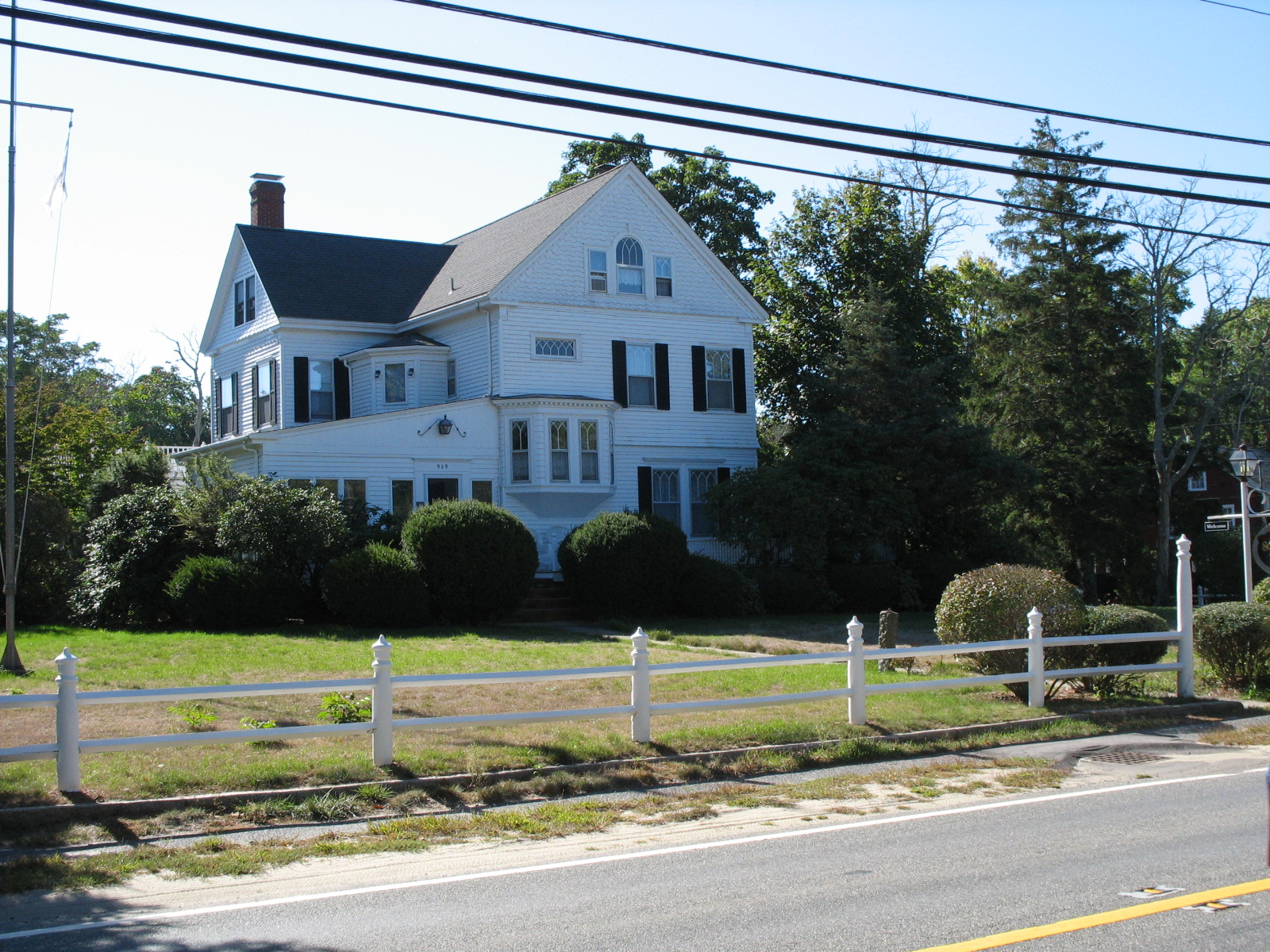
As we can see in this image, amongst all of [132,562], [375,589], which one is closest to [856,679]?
[375,589]

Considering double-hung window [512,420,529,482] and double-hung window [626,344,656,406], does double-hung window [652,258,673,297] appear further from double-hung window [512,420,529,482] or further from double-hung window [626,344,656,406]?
double-hung window [512,420,529,482]

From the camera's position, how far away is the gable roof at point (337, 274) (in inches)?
1319

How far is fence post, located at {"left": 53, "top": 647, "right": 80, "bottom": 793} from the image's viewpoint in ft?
31.4

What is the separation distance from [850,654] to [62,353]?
63692 mm

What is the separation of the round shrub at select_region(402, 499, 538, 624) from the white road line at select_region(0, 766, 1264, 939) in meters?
15.7

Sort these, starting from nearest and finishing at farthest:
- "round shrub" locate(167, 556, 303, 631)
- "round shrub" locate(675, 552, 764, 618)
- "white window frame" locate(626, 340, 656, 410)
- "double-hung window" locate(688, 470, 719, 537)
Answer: "round shrub" locate(167, 556, 303, 631) < "round shrub" locate(675, 552, 764, 618) < "white window frame" locate(626, 340, 656, 410) < "double-hung window" locate(688, 470, 719, 537)

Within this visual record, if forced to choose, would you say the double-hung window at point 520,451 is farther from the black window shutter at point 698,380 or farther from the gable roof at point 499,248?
the black window shutter at point 698,380

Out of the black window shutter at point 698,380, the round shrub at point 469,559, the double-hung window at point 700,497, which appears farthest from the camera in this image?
the black window shutter at point 698,380

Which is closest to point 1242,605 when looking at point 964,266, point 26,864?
point 26,864

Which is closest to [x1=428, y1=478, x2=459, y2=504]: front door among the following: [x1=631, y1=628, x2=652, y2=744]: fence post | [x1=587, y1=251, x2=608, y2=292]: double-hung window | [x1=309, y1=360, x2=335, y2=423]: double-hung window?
[x1=309, y1=360, x2=335, y2=423]: double-hung window

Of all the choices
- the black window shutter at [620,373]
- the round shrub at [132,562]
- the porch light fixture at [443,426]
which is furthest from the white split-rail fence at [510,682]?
the black window shutter at [620,373]

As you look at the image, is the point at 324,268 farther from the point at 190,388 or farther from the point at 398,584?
the point at 190,388

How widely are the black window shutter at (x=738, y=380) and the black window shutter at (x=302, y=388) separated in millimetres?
11991

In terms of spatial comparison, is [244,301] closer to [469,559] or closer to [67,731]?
[469,559]
